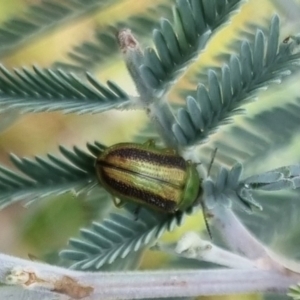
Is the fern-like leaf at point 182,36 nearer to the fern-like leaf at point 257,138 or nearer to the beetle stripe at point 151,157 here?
the beetle stripe at point 151,157

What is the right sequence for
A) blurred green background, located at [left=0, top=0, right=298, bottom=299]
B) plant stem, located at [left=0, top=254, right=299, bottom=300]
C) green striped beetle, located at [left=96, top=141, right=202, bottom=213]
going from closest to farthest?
plant stem, located at [left=0, top=254, right=299, bottom=300]
green striped beetle, located at [left=96, top=141, right=202, bottom=213]
blurred green background, located at [left=0, top=0, right=298, bottom=299]

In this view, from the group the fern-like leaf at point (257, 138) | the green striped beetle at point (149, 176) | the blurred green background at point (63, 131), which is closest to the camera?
the green striped beetle at point (149, 176)

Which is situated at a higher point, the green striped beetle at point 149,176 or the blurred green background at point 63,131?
the green striped beetle at point 149,176

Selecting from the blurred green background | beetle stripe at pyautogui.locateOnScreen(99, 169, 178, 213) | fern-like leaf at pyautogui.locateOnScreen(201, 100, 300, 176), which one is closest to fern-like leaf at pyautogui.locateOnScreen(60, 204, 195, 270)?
beetle stripe at pyautogui.locateOnScreen(99, 169, 178, 213)

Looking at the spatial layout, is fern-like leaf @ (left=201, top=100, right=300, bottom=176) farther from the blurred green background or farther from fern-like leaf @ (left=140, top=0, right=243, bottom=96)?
fern-like leaf @ (left=140, top=0, right=243, bottom=96)

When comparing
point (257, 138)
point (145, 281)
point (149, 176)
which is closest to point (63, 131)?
point (257, 138)

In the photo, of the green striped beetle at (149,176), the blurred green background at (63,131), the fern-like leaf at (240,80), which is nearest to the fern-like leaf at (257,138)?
the blurred green background at (63,131)

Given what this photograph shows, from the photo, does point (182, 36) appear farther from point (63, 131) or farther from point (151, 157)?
point (63, 131)
